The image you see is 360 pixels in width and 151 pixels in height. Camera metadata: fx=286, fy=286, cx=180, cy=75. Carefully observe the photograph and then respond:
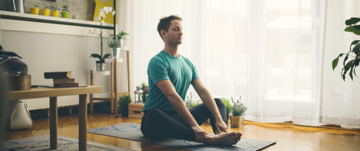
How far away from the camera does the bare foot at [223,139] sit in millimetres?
1846

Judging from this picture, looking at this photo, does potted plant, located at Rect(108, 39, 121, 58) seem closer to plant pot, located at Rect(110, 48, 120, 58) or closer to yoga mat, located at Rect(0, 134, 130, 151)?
plant pot, located at Rect(110, 48, 120, 58)

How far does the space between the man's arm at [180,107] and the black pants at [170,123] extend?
0.03 meters

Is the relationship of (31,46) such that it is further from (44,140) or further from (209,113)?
(209,113)

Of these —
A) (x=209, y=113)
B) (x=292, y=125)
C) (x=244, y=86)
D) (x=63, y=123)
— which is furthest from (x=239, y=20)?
(x=63, y=123)

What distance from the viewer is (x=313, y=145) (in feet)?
7.01

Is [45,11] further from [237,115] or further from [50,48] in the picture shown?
[237,115]

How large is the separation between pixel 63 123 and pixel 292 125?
243 cm

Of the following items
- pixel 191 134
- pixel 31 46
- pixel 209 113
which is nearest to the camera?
pixel 191 134

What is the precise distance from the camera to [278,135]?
8.16ft

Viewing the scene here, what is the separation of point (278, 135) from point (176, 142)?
0.94m

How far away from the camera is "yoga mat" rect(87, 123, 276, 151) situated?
1.97 metres

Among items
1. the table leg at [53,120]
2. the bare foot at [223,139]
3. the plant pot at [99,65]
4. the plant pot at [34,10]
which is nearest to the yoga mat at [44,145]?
the table leg at [53,120]

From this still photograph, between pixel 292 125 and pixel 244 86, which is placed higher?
pixel 244 86

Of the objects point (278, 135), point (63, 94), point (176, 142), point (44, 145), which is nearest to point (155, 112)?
point (176, 142)
